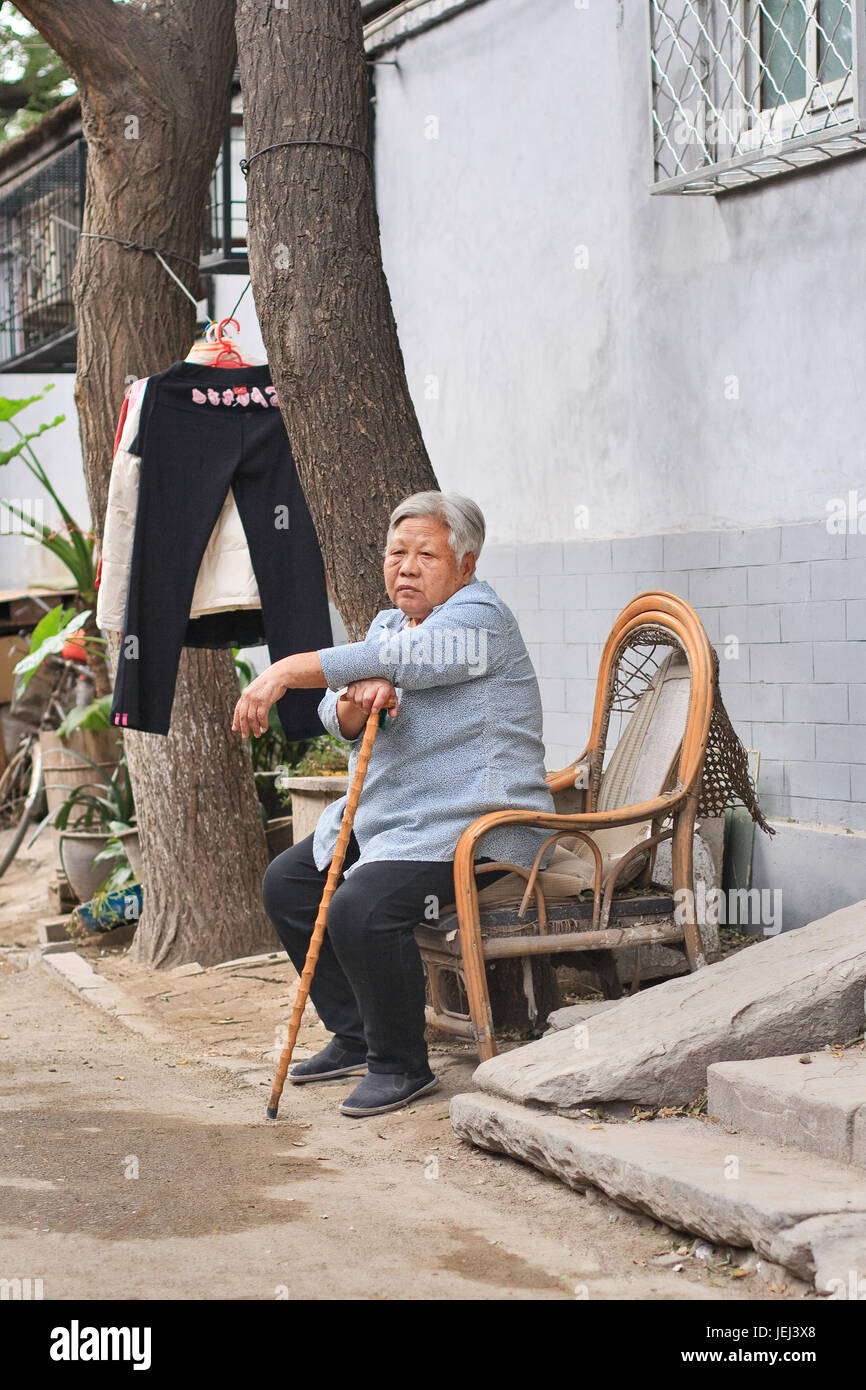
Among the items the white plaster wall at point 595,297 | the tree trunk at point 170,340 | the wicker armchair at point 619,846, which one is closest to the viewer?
the wicker armchair at point 619,846

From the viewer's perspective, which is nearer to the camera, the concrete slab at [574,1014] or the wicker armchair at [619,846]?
the wicker armchair at [619,846]

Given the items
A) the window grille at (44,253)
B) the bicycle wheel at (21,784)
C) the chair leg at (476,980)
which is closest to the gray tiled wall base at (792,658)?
the chair leg at (476,980)

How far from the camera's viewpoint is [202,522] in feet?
16.1

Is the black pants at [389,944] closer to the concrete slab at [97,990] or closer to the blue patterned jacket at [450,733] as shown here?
the blue patterned jacket at [450,733]

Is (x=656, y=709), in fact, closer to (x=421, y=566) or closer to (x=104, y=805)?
(x=421, y=566)

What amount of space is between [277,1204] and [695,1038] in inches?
38.9

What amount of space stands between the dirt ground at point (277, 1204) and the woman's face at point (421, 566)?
131cm

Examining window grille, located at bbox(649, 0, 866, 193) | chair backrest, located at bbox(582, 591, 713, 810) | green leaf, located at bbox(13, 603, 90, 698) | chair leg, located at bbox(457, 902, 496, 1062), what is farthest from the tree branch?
chair leg, located at bbox(457, 902, 496, 1062)

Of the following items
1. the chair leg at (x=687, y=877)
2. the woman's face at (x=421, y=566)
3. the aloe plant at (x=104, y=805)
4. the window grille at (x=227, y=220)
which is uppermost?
the window grille at (x=227, y=220)

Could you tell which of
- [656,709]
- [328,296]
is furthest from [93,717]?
[656,709]

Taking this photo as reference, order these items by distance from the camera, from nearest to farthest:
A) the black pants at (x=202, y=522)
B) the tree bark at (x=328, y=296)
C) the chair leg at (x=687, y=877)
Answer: the chair leg at (x=687, y=877)
the tree bark at (x=328, y=296)
the black pants at (x=202, y=522)

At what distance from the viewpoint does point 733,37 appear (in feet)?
16.6

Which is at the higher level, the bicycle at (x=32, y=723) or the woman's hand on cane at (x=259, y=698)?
the woman's hand on cane at (x=259, y=698)

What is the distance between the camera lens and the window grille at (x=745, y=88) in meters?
→ 4.59
